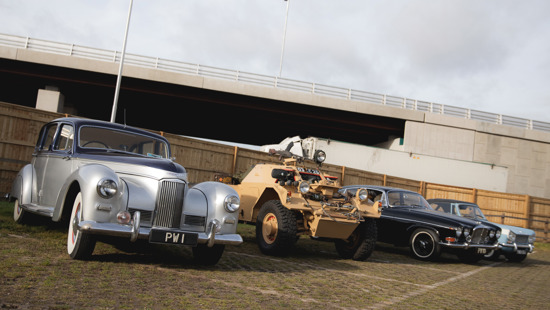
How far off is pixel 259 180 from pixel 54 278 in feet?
16.1

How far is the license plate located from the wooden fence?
593 cm

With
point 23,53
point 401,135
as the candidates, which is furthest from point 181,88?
point 401,135

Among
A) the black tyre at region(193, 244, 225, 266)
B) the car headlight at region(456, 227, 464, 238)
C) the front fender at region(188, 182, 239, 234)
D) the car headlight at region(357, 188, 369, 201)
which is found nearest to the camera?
the front fender at region(188, 182, 239, 234)

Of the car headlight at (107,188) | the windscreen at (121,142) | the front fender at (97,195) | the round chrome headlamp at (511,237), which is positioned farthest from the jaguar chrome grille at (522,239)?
the car headlight at (107,188)

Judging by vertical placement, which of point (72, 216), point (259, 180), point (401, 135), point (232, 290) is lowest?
point (232, 290)

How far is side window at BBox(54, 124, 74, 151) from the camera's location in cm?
602

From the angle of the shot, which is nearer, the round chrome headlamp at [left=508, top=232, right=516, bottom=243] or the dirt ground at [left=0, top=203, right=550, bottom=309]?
the dirt ground at [left=0, top=203, right=550, bottom=309]

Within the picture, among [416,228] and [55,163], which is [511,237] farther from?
[55,163]

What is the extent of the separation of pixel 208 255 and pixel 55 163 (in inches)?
101

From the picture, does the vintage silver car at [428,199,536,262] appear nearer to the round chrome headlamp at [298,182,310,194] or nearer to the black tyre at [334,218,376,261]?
the black tyre at [334,218,376,261]

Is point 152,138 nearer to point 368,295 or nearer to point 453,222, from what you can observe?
point 368,295

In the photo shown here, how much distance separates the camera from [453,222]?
958 centimetres

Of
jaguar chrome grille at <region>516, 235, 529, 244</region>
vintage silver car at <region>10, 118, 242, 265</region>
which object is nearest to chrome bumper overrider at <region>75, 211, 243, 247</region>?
vintage silver car at <region>10, 118, 242, 265</region>

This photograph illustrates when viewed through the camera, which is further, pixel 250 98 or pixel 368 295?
pixel 250 98
